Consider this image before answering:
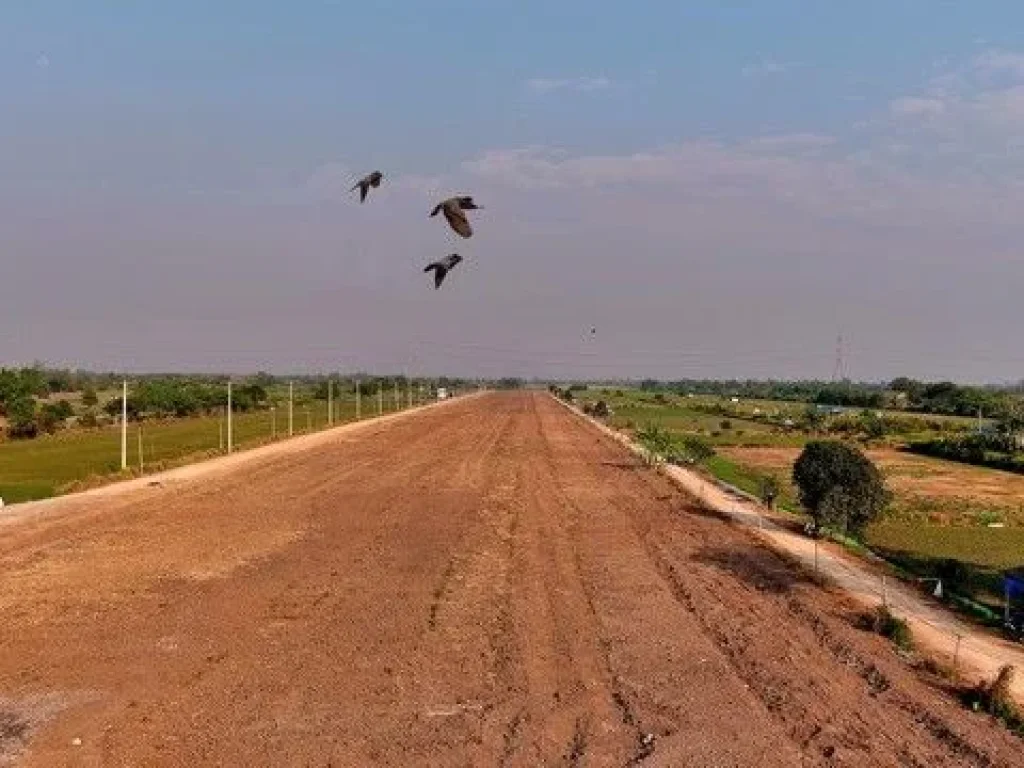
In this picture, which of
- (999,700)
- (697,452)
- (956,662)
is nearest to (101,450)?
(697,452)

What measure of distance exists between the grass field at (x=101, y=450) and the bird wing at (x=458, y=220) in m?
23.5

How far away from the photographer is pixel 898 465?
175 ft

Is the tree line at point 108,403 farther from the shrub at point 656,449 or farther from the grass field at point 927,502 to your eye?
the grass field at point 927,502

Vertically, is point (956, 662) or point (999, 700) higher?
point (999, 700)

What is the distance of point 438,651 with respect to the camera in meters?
12.1

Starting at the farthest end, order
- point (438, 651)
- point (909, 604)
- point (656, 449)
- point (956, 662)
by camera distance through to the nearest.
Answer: point (656, 449)
point (909, 604)
point (956, 662)
point (438, 651)

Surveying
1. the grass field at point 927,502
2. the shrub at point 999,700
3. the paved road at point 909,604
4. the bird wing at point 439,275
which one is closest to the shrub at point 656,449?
the grass field at point 927,502

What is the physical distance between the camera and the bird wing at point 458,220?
6.98 m

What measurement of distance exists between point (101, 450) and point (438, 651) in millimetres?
36672

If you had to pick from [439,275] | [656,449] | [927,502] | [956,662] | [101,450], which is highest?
[439,275]

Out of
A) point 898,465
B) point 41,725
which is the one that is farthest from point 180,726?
point 898,465

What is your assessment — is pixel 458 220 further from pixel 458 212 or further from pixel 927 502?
pixel 927 502

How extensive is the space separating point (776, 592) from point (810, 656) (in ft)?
12.6

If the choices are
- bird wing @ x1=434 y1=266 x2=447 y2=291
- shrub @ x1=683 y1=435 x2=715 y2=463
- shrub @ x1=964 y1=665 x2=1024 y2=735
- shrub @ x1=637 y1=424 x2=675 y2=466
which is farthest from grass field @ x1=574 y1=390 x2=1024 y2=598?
bird wing @ x1=434 y1=266 x2=447 y2=291
